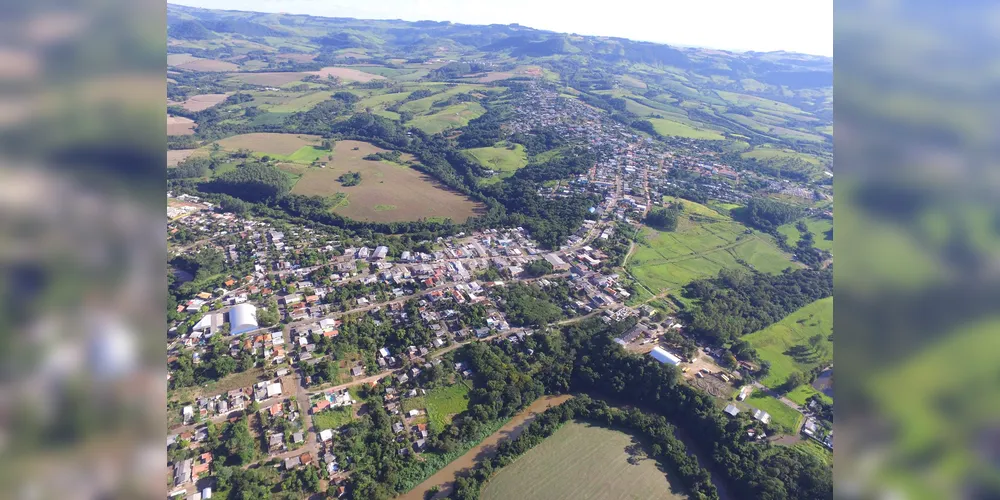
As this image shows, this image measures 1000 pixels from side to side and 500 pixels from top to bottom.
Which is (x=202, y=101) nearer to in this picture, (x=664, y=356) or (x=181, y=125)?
(x=181, y=125)

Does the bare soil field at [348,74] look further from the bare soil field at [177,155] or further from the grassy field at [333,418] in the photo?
the grassy field at [333,418]

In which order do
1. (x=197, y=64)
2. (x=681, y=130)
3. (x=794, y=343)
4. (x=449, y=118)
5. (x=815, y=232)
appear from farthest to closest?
1. (x=197, y=64)
2. (x=681, y=130)
3. (x=449, y=118)
4. (x=815, y=232)
5. (x=794, y=343)

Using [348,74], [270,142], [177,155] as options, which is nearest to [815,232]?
[270,142]

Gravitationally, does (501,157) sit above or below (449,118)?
below

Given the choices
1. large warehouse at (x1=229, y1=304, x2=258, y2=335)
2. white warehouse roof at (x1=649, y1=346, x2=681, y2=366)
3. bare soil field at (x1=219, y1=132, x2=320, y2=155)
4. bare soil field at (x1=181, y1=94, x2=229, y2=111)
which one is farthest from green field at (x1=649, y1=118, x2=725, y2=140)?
bare soil field at (x1=181, y1=94, x2=229, y2=111)
